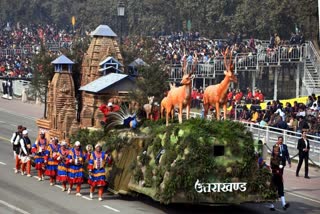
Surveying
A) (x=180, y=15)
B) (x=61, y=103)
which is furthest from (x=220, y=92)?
(x=180, y=15)

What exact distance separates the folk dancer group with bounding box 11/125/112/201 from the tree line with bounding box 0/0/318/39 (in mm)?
18991

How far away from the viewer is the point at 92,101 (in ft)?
90.8

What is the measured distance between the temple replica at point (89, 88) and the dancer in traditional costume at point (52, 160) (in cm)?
134

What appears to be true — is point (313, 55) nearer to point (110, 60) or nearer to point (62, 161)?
point (110, 60)

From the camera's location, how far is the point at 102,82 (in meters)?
27.8

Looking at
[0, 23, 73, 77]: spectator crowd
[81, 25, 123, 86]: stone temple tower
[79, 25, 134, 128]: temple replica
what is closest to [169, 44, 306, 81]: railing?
[0, 23, 73, 77]: spectator crowd

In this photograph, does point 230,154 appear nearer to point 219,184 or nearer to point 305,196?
point 219,184

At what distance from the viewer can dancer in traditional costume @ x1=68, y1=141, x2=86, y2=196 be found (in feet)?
78.9

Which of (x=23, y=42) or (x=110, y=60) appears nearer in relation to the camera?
(x=110, y=60)

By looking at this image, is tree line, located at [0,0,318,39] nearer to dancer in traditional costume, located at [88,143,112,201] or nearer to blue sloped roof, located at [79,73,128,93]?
blue sloped roof, located at [79,73,128,93]

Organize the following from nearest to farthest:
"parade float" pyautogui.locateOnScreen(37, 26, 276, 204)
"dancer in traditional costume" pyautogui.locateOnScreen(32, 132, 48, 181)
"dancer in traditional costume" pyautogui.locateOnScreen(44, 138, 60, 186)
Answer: "parade float" pyautogui.locateOnScreen(37, 26, 276, 204), "dancer in traditional costume" pyautogui.locateOnScreen(44, 138, 60, 186), "dancer in traditional costume" pyautogui.locateOnScreen(32, 132, 48, 181)

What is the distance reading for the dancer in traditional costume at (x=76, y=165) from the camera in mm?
24047

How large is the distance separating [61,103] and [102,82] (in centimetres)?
156

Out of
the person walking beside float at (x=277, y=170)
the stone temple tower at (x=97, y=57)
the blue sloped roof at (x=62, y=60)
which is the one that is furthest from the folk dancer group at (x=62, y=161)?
the person walking beside float at (x=277, y=170)
